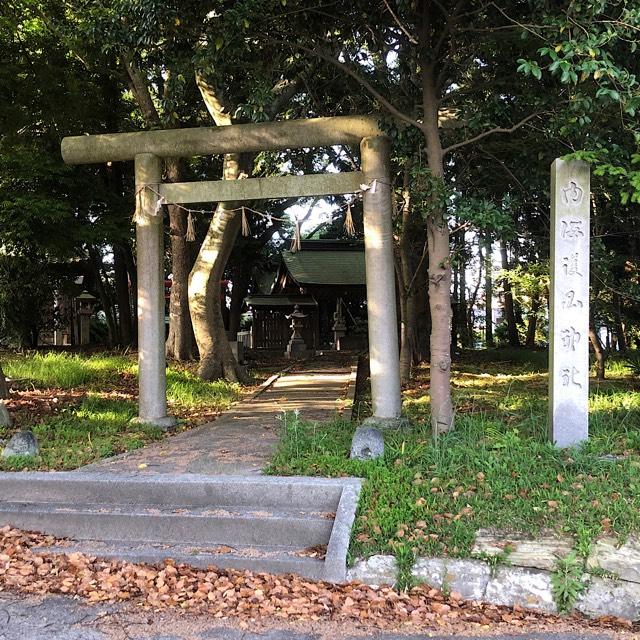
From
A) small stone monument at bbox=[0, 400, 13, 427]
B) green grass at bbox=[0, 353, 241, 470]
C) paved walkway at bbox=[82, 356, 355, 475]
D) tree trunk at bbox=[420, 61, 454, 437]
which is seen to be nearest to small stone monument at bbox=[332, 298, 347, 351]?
green grass at bbox=[0, 353, 241, 470]

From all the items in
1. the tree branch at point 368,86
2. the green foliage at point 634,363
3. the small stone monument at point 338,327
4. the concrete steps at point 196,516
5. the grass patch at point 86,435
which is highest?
the tree branch at point 368,86

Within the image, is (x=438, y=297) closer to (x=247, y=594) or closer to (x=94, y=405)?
(x=247, y=594)

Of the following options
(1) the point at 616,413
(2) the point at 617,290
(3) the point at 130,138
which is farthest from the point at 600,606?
(3) the point at 130,138

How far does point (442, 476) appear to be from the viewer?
4988 mm

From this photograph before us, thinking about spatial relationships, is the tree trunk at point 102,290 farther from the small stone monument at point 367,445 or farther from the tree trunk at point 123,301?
the small stone monument at point 367,445

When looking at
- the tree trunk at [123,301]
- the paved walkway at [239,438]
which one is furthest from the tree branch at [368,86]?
the tree trunk at [123,301]

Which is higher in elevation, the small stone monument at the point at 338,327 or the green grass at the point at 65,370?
the small stone monument at the point at 338,327

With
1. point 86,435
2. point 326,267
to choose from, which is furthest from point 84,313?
point 86,435

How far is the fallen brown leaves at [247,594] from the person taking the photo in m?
3.66

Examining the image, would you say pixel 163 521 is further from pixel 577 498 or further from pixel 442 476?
pixel 577 498

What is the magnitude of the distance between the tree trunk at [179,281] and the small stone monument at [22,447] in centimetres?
876

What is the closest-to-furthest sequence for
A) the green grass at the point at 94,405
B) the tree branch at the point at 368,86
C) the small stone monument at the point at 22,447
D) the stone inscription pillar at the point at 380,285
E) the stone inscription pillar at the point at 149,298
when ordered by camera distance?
the small stone monument at the point at 22,447 < the green grass at the point at 94,405 < the tree branch at the point at 368,86 < the stone inscription pillar at the point at 380,285 < the stone inscription pillar at the point at 149,298

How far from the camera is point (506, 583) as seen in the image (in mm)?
3906

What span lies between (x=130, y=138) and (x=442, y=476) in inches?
233
